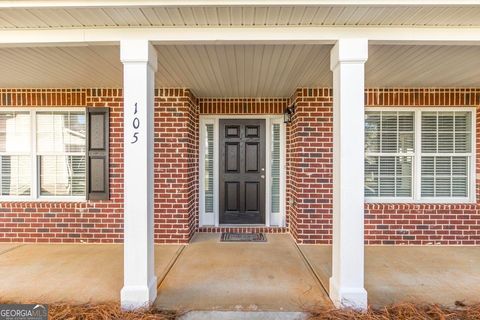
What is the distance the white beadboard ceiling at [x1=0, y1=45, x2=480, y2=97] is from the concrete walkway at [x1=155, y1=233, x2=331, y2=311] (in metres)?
2.39

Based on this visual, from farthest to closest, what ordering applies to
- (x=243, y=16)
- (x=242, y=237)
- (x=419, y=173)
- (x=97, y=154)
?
(x=242, y=237) → (x=419, y=173) → (x=97, y=154) → (x=243, y=16)

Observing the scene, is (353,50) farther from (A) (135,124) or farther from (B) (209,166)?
(B) (209,166)

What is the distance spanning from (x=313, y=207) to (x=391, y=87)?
2.17 metres

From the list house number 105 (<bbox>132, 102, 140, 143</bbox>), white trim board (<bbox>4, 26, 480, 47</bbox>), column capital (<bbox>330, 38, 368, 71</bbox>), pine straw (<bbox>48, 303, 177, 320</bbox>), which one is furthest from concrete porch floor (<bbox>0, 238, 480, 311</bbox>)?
white trim board (<bbox>4, 26, 480, 47</bbox>)

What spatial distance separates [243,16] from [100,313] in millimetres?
2761

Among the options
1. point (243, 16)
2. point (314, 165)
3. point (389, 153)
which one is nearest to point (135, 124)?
point (243, 16)

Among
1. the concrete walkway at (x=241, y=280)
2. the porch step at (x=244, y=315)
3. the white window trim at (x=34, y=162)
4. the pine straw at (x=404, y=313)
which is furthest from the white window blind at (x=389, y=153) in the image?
the white window trim at (x=34, y=162)

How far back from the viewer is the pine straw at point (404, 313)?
2391 mm

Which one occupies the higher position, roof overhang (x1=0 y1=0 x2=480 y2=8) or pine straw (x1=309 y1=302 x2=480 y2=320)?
roof overhang (x1=0 y1=0 x2=480 y2=8)

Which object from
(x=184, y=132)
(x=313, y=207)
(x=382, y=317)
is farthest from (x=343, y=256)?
(x=184, y=132)

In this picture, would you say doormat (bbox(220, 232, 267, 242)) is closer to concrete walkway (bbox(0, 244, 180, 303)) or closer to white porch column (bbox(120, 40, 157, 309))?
concrete walkway (bbox(0, 244, 180, 303))

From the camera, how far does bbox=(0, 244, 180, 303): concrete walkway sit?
109 inches

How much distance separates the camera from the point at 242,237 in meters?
4.70

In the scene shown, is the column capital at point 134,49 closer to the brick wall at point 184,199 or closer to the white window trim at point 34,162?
the brick wall at point 184,199
